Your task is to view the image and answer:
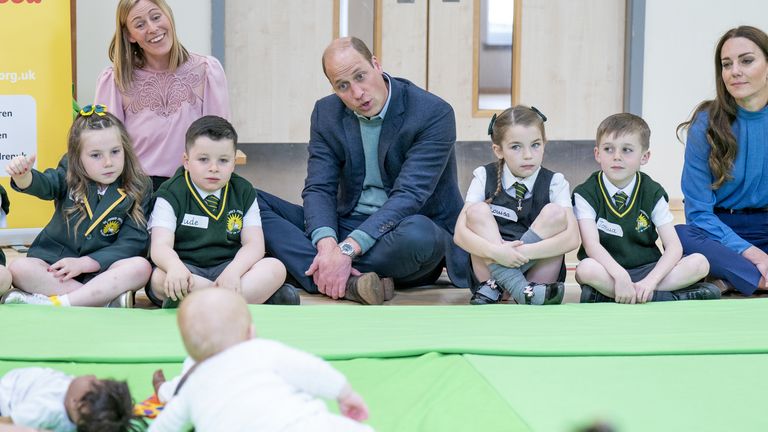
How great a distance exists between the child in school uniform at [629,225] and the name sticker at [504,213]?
0.19m

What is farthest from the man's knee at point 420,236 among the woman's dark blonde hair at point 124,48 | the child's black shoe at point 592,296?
the woman's dark blonde hair at point 124,48

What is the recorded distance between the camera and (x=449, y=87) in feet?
16.4

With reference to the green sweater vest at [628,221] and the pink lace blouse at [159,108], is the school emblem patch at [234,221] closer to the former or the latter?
the pink lace blouse at [159,108]

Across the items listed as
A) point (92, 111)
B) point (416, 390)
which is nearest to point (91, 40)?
point (92, 111)

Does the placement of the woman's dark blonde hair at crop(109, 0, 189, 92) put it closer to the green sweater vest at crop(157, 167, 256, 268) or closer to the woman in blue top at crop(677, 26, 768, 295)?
the green sweater vest at crop(157, 167, 256, 268)

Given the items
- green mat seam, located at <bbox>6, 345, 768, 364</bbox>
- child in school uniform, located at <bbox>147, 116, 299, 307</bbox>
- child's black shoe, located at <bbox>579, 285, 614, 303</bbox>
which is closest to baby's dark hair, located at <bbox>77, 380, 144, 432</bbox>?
green mat seam, located at <bbox>6, 345, 768, 364</bbox>

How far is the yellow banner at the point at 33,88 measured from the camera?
13.1 feet

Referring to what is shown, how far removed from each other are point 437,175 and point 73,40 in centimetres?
190

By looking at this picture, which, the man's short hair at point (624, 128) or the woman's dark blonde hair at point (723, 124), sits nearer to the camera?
the man's short hair at point (624, 128)

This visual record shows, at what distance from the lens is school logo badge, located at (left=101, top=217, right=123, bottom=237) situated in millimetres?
2873

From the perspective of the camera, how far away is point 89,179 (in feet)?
9.46

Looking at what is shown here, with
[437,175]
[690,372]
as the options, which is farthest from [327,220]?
[690,372]

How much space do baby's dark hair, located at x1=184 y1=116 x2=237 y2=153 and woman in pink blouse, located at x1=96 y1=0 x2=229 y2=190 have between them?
421 mm

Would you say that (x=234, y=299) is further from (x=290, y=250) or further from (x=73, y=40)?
(x=73, y=40)
